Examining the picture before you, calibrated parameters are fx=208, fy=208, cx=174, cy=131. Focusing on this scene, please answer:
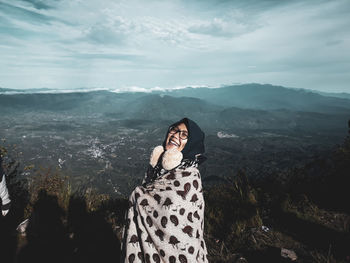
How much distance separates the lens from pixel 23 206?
521 centimetres

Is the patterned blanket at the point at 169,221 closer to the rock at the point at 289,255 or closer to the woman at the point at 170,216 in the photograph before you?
the woman at the point at 170,216

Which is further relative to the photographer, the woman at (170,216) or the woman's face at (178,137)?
the woman's face at (178,137)

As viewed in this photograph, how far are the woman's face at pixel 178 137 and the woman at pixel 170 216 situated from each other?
0.20 ft

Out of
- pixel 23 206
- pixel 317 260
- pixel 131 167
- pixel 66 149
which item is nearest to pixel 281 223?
→ pixel 317 260

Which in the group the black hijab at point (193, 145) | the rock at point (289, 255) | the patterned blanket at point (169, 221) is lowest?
the rock at point (289, 255)

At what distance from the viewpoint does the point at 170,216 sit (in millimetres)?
2078

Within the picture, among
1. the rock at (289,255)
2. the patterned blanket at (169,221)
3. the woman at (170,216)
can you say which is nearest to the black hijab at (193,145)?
the woman at (170,216)

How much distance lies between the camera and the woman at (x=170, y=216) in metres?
2.09

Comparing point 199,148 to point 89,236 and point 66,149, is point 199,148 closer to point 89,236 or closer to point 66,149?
point 89,236

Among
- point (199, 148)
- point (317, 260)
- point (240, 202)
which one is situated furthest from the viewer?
point (240, 202)

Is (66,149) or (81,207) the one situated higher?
(81,207)

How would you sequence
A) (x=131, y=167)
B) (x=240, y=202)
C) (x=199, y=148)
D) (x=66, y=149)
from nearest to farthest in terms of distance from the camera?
1. (x=199, y=148)
2. (x=240, y=202)
3. (x=131, y=167)
4. (x=66, y=149)

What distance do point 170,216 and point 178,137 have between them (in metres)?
0.85

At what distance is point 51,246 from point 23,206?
194cm
